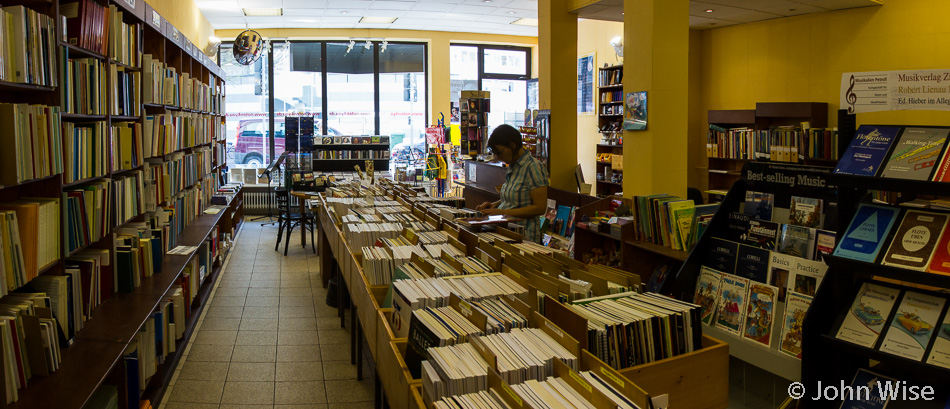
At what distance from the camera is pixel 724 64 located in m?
9.70

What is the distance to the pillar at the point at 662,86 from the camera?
5.90 meters

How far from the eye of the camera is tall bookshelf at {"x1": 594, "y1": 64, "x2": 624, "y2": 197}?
10.8 meters

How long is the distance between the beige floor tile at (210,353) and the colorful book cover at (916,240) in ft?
13.9

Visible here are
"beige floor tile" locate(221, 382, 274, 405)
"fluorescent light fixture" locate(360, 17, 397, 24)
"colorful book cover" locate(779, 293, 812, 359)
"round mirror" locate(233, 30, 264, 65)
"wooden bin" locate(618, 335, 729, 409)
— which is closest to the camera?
"wooden bin" locate(618, 335, 729, 409)

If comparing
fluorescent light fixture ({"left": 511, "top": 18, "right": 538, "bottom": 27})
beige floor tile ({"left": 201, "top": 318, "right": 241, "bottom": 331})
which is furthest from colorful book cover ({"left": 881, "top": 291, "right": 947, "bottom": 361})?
fluorescent light fixture ({"left": 511, "top": 18, "right": 538, "bottom": 27})

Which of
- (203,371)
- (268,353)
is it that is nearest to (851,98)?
(268,353)

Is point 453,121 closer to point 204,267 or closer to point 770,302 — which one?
point 204,267

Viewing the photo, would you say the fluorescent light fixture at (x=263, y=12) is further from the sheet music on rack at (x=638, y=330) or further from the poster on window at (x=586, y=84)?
the sheet music on rack at (x=638, y=330)

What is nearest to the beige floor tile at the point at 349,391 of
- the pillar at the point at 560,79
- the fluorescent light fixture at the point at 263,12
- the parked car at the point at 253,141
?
the pillar at the point at 560,79

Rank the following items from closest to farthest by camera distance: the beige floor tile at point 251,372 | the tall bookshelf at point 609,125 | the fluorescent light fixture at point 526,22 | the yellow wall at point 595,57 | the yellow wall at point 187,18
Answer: the beige floor tile at point 251,372 < the yellow wall at point 187,18 < the tall bookshelf at point 609,125 < the yellow wall at point 595,57 < the fluorescent light fixture at point 526,22

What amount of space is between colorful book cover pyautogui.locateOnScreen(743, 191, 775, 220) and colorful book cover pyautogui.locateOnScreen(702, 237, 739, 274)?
204mm

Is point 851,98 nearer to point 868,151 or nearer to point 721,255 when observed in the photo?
point 868,151

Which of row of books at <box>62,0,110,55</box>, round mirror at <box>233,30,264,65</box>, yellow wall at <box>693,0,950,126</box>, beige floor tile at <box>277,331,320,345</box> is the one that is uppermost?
round mirror at <box>233,30,264,65</box>

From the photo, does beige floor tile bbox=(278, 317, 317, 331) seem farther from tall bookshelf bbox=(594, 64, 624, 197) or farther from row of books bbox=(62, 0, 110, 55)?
tall bookshelf bbox=(594, 64, 624, 197)
